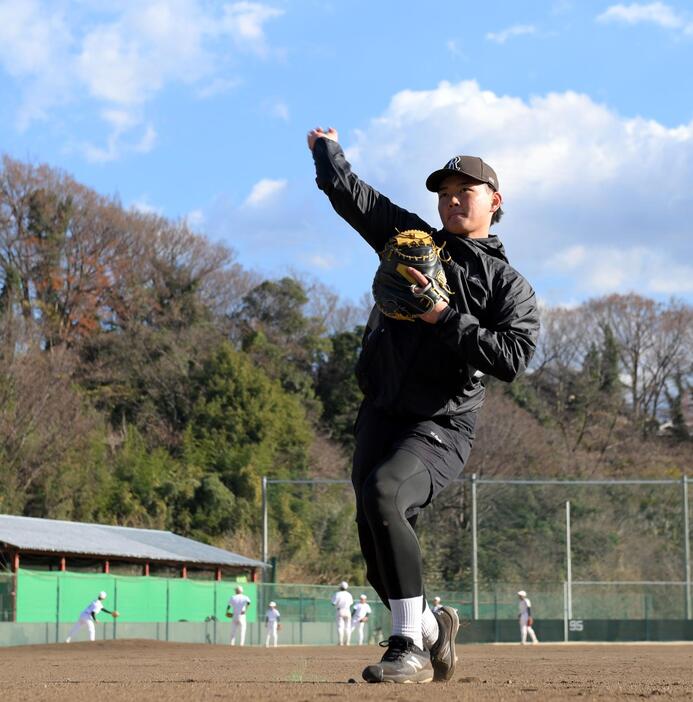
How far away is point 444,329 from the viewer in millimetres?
5555

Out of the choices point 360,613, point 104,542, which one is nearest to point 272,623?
point 360,613

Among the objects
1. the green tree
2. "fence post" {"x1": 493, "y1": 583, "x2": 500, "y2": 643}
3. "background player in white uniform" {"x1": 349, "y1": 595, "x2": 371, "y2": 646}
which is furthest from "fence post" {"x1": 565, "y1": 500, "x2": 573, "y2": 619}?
the green tree

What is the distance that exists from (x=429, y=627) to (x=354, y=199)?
6.56 ft

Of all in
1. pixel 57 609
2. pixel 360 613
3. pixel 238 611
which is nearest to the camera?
pixel 57 609

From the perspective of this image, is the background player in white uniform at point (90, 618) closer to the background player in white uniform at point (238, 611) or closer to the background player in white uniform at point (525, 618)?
the background player in white uniform at point (238, 611)

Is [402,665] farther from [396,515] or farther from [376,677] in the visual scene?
[396,515]

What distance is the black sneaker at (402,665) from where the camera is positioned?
5.48 m

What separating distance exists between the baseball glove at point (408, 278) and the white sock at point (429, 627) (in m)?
1.36

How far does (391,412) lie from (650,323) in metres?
64.4

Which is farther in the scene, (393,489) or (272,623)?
(272,623)

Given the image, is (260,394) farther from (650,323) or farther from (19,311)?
(650,323)

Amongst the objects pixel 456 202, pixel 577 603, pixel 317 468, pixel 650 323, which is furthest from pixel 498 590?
pixel 456 202

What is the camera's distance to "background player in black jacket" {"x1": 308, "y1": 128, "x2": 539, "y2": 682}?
5594 millimetres

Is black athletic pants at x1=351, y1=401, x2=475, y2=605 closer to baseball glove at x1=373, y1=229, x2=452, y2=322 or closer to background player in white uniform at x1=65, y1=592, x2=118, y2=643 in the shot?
baseball glove at x1=373, y1=229, x2=452, y2=322
